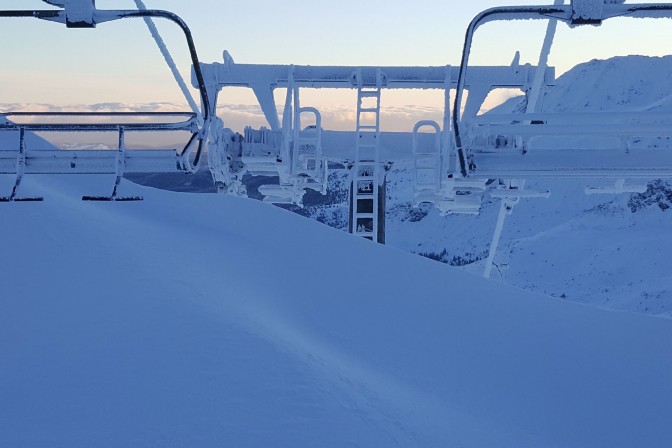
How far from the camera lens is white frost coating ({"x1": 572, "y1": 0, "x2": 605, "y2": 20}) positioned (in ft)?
17.5

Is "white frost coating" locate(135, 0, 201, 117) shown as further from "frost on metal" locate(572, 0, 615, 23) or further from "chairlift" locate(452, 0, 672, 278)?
"frost on metal" locate(572, 0, 615, 23)

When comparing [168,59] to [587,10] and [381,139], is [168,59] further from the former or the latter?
[587,10]

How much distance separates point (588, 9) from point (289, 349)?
336 cm

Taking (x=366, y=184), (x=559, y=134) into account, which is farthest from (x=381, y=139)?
(x=559, y=134)

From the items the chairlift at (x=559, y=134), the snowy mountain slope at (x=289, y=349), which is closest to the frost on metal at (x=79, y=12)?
the snowy mountain slope at (x=289, y=349)

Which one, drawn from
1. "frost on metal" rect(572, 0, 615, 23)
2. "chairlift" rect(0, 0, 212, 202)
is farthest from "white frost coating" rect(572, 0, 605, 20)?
"chairlift" rect(0, 0, 212, 202)

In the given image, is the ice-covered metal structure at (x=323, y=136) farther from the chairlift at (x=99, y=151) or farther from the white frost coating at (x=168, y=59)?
the chairlift at (x=99, y=151)

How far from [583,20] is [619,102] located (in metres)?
93.5

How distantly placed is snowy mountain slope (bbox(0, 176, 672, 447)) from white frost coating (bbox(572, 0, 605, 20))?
3.09m

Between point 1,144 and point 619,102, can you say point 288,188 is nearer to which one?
point 1,144

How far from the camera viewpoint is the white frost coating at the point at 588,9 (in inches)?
210

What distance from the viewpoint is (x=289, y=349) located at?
633 centimetres

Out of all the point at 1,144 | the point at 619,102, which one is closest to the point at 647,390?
the point at 1,144

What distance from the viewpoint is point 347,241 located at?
11.1 metres
